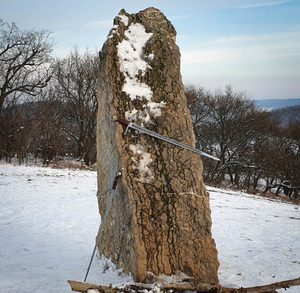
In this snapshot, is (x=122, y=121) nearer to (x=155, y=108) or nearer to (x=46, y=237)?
(x=155, y=108)

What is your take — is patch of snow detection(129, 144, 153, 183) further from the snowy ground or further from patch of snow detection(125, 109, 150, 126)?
the snowy ground

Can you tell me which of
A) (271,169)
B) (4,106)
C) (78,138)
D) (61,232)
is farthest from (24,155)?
(271,169)

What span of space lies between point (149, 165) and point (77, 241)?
2.68 metres

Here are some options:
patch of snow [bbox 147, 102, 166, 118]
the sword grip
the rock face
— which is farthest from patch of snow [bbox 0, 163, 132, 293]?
patch of snow [bbox 147, 102, 166, 118]

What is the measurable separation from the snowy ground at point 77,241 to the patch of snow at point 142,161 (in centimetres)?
110

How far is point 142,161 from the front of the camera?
3.83 m

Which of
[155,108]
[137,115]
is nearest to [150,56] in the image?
[155,108]

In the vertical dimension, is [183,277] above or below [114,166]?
below

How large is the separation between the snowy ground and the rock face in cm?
48

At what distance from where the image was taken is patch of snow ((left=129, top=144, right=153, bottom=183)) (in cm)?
378

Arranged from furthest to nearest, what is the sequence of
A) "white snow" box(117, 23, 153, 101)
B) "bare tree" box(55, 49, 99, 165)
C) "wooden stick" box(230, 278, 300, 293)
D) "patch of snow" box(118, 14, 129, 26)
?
"bare tree" box(55, 49, 99, 165)
"patch of snow" box(118, 14, 129, 26)
"white snow" box(117, 23, 153, 101)
"wooden stick" box(230, 278, 300, 293)

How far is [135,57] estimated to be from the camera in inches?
167

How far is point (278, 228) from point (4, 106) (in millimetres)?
21448

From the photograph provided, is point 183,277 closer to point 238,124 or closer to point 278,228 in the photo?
point 278,228
